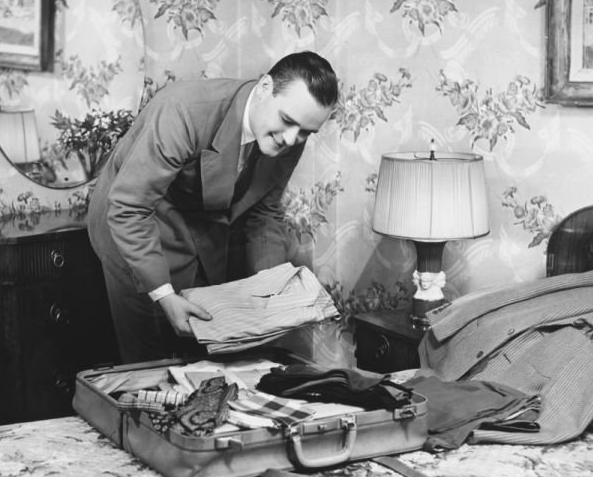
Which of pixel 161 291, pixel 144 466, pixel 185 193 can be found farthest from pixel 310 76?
pixel 144 466

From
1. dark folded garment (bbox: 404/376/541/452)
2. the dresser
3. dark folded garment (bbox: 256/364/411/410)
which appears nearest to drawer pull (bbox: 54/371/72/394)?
the dresser

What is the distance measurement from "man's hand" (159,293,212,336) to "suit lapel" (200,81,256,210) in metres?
0.40

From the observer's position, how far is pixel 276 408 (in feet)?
6.00

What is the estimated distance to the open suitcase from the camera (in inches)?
65.4

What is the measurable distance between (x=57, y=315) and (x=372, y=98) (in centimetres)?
140

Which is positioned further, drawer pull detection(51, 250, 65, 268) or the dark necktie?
drawer pull detection(51, 250, 65, 268)

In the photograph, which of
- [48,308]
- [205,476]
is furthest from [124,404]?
[48,308]

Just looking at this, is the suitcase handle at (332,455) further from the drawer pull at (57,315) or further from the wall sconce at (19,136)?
the wall sconce at (19,136)

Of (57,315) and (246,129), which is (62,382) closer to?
(57,315)

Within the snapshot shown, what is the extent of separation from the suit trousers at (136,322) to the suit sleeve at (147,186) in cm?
33

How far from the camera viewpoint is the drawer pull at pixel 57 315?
3.09 meters

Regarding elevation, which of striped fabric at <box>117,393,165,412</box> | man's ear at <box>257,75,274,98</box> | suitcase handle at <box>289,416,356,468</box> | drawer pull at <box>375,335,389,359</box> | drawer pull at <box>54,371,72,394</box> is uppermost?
man's ear at <box>257,75,274,98</box>

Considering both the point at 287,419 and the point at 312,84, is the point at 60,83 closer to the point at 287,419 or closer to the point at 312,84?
the point at 312,84

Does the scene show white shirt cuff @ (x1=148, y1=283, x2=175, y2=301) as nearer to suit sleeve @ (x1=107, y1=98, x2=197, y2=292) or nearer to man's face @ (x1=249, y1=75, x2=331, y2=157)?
suit sleeve @ (x1=107, y1=98, x2=197, y2=292)
